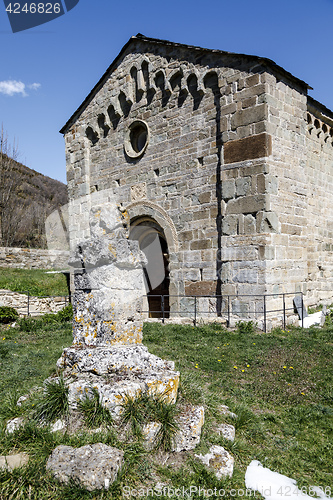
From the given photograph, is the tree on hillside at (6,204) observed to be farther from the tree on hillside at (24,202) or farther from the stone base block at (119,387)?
the stone base block at (119,387)

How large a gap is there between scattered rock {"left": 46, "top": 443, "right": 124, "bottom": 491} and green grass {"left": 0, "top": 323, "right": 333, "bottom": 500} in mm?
55

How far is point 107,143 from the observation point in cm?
1201

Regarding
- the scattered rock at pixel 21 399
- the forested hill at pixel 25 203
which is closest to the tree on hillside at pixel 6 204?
the forested hill at pixel 25 203

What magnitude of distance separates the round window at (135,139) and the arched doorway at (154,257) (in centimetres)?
216

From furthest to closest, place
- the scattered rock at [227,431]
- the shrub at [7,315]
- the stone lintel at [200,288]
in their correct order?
the shrub at [7,315] < the stone lintel at [200,288] < the scattered rock at [227,431]

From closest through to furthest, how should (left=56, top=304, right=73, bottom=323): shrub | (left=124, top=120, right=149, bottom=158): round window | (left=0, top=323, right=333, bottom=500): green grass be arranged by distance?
(left=0, top=323, right=333, bottom=500): green grass, (left=56, top=304, right=73, bottom=323): shrub, (left=124, top=120, right=149, bottom=158): round window

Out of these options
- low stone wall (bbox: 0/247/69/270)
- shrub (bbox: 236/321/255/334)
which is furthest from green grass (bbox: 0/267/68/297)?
shrub (bbox: 236/321/255/334)

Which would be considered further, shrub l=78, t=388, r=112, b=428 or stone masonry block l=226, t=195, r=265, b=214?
stone masonry block l=226, t=195, r=265, b=214

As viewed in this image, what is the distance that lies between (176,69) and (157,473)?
9717mm

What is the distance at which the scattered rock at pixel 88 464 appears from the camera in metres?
2.50

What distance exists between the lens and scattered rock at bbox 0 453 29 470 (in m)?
2.63

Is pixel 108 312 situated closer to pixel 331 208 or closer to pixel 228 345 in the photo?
pixel 228 345

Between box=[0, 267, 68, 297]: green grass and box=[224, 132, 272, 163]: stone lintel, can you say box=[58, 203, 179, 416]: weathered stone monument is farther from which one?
box=[0, 267, 68, 297]: green grass

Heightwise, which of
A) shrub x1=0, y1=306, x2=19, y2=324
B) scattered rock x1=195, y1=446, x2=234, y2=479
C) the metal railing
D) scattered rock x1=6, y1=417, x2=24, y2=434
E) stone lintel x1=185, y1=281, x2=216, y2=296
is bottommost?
scattered rock x1=195, y1=446, x2=234, y2=479
